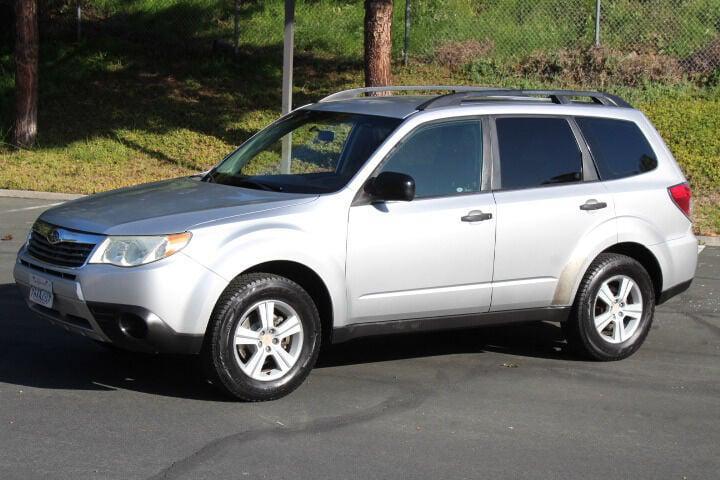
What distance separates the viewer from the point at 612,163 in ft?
26.2

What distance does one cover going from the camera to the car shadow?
275 inches

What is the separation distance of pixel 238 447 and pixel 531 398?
199 centimetres

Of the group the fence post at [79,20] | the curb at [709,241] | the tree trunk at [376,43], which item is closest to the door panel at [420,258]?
the curb at [709,241]

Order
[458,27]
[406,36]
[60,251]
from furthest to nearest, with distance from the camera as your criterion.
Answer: [458,27] → [406,36] → [60,251]

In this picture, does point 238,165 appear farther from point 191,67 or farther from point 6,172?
point 191,67

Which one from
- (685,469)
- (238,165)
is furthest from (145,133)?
(685,469)

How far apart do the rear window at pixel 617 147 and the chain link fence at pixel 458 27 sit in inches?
501

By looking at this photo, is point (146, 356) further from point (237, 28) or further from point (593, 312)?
point (237, 28)

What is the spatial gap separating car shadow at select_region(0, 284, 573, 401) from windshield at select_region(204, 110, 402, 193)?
1261 mm

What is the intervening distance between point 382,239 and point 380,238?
0.05 ft

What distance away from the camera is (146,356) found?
25.2 feet

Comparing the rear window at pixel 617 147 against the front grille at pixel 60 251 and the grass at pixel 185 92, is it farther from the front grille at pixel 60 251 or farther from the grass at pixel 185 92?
the grass at pixel 185 92

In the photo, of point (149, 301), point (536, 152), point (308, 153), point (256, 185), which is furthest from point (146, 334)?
point (536, 152)

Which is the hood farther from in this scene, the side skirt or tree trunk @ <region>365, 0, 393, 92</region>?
tree trunk @ <region>365, 0, 393, 92</region>
